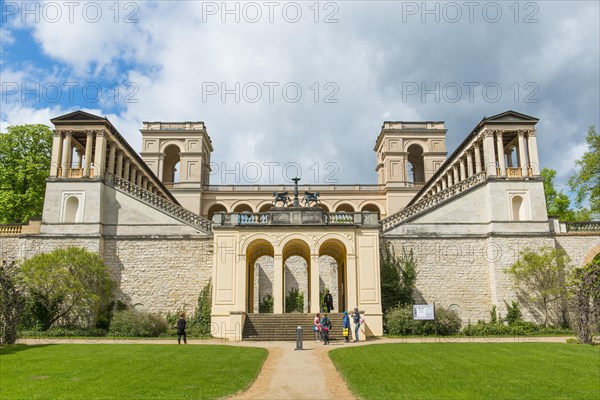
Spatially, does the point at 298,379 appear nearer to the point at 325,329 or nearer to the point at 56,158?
the point at 325,329

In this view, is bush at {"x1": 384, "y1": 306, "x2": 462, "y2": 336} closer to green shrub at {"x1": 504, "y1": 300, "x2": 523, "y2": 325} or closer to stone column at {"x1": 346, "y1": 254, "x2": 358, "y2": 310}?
stone column at {"x1": 346, "y1": 254, "x2": 358, "y2": 310}

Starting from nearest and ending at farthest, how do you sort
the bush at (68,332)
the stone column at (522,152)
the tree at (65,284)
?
the bush at (68,332)
the tree at (65,284)
the stone column at (522,152)

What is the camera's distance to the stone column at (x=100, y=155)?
29.0m

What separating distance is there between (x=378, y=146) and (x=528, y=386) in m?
42.7

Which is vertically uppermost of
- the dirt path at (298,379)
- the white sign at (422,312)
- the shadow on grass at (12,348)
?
the white sign at (422,312)

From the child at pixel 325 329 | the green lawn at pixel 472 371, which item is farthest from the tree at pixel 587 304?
the child at pixel 325 329

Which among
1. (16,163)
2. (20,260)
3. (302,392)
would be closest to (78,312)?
(20,260)

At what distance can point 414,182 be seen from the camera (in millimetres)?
50062

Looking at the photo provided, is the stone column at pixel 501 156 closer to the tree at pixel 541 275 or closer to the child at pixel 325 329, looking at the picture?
the tree at pixel 541 275

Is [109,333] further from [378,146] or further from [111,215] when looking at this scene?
[378,146]

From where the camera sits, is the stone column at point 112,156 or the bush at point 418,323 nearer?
the bush at point 418,323

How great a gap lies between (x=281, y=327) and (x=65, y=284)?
11503mm

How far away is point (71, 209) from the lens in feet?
94.8

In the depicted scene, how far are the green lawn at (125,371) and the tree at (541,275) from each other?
1681 cm
